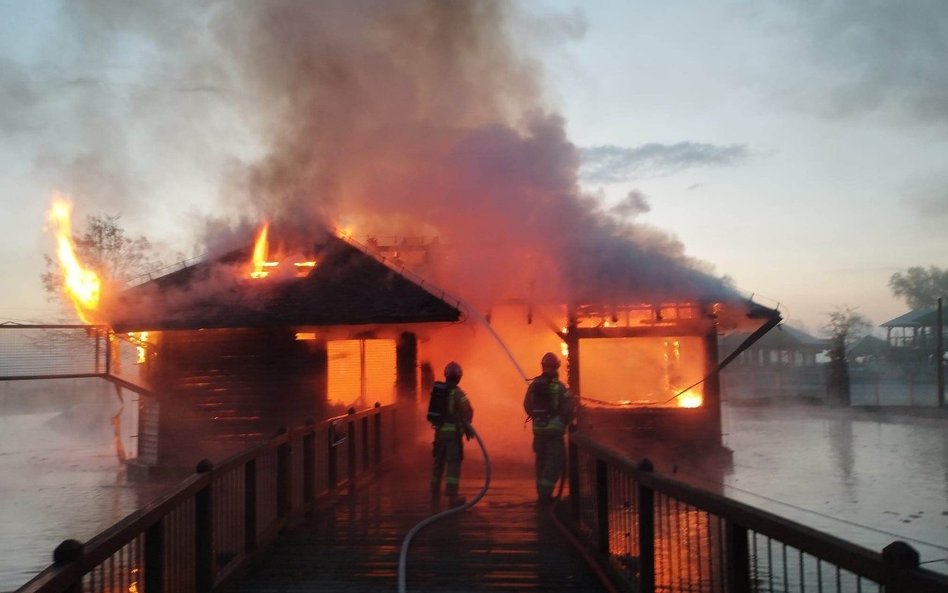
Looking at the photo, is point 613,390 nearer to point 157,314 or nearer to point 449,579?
point 157,314

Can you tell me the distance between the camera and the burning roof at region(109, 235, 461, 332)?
42.6 ft

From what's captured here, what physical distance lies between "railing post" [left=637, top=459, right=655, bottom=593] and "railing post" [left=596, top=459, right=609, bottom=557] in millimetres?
1063

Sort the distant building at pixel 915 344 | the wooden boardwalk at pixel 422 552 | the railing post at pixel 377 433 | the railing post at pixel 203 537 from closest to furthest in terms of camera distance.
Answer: the railing post at pixel 203 537 → the wooden boardwalk at pixel 422 552 → the railing post at pixel 377 433 → the distant building at pixel 915 344

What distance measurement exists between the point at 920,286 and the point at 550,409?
86504mm

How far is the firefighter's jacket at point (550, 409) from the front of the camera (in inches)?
343

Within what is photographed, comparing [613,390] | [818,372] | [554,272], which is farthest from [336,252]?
[818,372]

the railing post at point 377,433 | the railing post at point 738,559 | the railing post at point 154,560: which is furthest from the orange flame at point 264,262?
the railing post at point 738,559

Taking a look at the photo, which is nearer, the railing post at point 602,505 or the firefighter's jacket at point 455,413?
the railing post at point 602,505

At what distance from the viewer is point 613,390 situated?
15938mm

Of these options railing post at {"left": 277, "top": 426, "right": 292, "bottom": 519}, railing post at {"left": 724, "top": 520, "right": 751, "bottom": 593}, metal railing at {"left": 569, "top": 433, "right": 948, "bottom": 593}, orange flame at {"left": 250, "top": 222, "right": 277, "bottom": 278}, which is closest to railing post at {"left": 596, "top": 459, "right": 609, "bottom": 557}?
metal railing at {"left": 569, "top": 433, "right": 948, "bottom": 593}

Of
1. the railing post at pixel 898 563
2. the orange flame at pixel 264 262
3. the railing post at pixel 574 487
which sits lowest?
the railing post at pixel 574 487

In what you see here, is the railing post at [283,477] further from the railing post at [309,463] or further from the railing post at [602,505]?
the railing post at [602,505]

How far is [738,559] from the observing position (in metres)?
3.72

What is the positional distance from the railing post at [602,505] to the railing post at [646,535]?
3.49 ft
